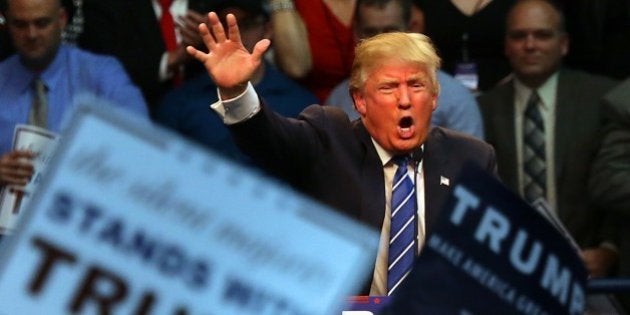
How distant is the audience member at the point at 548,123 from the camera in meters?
7.12

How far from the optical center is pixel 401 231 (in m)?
5.21

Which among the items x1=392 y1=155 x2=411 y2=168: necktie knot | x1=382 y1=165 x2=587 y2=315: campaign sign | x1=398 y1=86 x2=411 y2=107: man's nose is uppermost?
x1=382 y1=165 x2=587 y2=315: campaign sign

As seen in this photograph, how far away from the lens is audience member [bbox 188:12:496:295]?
5.19m

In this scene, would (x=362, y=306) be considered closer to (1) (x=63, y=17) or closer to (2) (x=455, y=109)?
(2) (x=455, y=109)

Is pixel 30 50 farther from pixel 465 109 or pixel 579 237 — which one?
pixel 579 237

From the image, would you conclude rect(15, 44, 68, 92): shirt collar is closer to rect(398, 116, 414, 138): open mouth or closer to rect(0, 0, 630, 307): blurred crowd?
rect(0, 0, 630, 307): blurred crowd

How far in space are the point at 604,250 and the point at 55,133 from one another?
2164mm

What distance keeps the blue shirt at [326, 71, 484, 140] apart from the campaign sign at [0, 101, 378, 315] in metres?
4.13

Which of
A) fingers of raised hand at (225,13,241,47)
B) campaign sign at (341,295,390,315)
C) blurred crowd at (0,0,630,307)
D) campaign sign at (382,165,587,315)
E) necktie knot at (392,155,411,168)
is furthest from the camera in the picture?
blurred crowd at (0,0,630,307)

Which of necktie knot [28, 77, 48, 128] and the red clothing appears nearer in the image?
necktie knot [28, 77, 48, 128]

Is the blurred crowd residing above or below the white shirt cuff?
below

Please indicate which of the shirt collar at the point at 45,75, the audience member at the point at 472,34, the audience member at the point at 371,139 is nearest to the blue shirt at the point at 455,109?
the audience member at the point at 472,34

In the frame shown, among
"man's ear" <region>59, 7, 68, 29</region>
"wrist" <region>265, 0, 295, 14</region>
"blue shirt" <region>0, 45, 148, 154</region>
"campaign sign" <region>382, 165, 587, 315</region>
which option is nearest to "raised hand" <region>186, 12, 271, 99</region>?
"blue shirt" <region>0, 45, 148, 154</region>

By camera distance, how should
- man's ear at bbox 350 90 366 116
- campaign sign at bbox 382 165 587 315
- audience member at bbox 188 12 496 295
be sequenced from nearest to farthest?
campaign sign at bbox 382 165 587 315, audience member at bbox 188 12 496 295, man's ear at bbox 350 90 366 116
